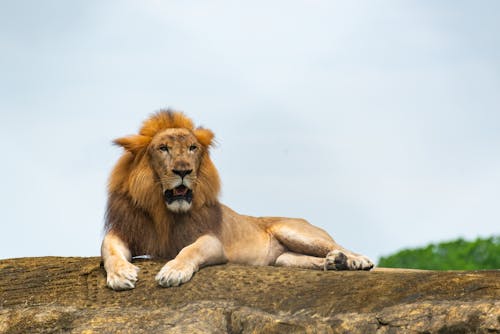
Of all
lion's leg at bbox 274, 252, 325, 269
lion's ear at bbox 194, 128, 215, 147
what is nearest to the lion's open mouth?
lion's ear at bbox 194, 128, 215, 147

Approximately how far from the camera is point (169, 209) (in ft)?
27.6

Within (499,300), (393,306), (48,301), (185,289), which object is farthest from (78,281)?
(499,300)

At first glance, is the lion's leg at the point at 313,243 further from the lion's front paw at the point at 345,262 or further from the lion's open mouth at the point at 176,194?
the lion's open mouth at the point at 176,194

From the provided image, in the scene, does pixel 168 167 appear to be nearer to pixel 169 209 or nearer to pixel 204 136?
pixel 169 209

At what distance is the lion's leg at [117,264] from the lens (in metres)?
7.88

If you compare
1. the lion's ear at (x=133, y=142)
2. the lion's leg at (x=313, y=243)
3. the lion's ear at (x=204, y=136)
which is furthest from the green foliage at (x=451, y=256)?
the lion's ear at (x=133, y=142)

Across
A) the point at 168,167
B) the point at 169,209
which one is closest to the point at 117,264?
the point at 169,209

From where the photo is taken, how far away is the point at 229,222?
30.1 ft

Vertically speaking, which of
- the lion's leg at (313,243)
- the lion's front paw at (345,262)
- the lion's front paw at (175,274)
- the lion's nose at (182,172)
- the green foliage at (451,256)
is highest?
the green foliage at (451,256)

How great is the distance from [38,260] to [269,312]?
2779 millimetres

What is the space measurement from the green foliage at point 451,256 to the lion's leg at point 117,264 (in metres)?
16.4

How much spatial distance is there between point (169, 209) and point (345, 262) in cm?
166

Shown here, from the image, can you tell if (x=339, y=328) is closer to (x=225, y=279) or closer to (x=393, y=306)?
(x=393, y=306)

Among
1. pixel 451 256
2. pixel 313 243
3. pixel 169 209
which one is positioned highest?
pixel 451 256
